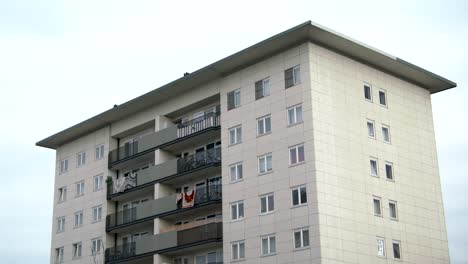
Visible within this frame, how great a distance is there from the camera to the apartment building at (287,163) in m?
52.9

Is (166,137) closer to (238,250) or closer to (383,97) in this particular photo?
(238,250)

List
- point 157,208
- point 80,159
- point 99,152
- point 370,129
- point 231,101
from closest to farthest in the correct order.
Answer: point 370,129 → point 231,101 → point 157,208 → point 99,152 → point 80,159

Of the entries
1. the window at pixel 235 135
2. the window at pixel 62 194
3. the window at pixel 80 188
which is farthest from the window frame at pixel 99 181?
the window at pixel 235 135

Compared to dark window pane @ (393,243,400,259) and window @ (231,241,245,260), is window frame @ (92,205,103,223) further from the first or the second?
dark window pane @ (393,243,400,259)

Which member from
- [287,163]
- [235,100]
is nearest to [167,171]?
[235,100]

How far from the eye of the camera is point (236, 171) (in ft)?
189

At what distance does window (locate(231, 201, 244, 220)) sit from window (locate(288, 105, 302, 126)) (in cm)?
690

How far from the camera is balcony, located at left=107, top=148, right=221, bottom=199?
6056cm

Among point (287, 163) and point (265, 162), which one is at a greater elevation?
point (265, 162)

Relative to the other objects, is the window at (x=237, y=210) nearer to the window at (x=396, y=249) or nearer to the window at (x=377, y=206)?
the window at (x=377, y=206)

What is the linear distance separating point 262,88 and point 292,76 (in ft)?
9.47

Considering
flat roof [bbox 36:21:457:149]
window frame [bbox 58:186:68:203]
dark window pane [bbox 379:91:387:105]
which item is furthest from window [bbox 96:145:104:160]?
dark window pane [bbox 379:91:387:105]

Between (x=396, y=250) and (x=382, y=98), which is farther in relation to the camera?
(x=382, y=98)

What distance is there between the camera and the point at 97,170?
72250 mm
